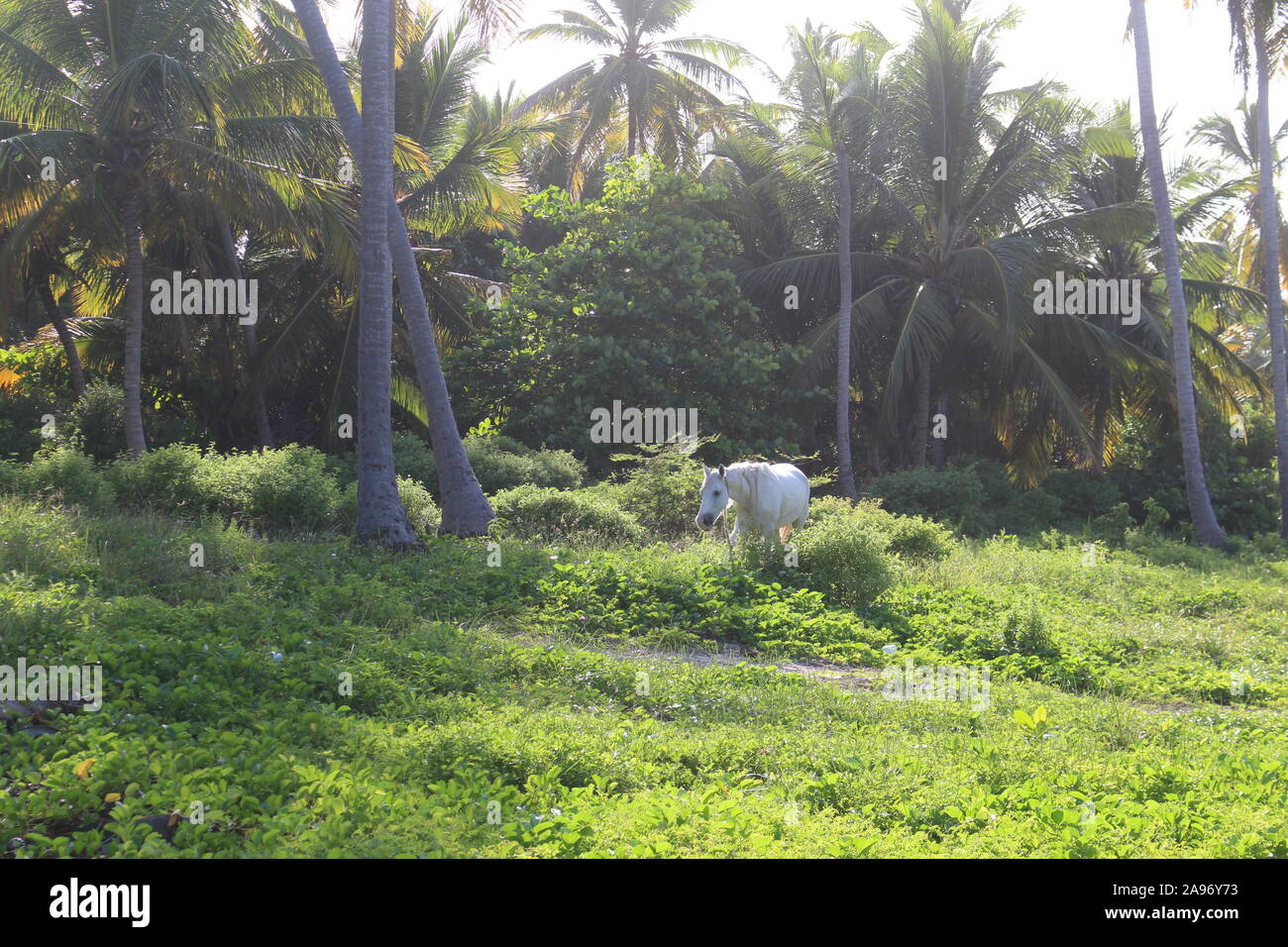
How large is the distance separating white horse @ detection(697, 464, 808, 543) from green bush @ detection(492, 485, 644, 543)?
1973 millimetres

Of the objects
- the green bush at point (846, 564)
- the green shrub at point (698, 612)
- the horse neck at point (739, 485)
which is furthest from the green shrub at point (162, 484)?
the green bush at point (846, 564)

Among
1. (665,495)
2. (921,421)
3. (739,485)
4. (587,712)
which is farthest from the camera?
(921,421)

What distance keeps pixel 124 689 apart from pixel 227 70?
13.4 m

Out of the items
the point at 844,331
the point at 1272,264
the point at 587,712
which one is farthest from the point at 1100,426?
the point at 587,712

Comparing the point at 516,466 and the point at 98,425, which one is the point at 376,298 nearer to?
the point at 516,466

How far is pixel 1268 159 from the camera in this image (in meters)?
22.4

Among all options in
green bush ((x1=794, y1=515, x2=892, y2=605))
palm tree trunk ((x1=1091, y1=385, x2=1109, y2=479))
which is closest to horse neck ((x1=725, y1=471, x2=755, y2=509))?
green bush ((x1=794, y1=515, x2=892, y2=605))

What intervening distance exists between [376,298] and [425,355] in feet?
5.42

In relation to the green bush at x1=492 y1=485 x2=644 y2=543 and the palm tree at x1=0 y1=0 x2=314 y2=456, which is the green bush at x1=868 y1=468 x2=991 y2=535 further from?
the palm tree at x1=0 y1=0 x2=314 y2=456

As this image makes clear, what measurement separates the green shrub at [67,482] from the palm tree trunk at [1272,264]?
20767 millimetres

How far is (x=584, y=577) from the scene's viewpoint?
12.0 m

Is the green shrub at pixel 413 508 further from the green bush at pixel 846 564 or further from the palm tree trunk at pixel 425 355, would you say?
the green bush at pixel 846 564

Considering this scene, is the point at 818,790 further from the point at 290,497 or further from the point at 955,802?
the point at 290,497

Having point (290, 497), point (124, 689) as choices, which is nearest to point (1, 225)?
point (290, 497)
